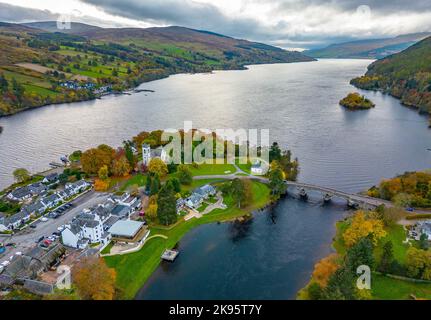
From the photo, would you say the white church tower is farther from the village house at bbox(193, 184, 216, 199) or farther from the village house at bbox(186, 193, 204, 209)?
the village house at bbox(186, 193, 204, 209)

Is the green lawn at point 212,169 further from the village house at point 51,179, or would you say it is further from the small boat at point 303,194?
the village house at point 51,179

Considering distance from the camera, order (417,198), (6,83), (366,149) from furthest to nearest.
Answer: (6,83)
(366,149)
(417,198)

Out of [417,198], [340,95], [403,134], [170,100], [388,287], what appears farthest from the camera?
[340,95]

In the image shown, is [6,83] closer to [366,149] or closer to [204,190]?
[204,190]

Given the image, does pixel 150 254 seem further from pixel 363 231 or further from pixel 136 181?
pixel 363 231

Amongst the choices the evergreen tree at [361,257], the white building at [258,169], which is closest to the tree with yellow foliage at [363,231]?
the evergreen tree at [361,257]

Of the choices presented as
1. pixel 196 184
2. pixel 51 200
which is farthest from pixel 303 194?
pixel 51 200

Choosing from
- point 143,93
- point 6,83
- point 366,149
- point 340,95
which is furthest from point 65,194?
point 340,95
